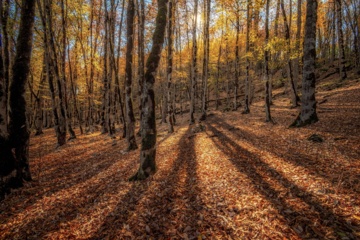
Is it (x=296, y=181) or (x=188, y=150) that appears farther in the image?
(x=188, y=150)

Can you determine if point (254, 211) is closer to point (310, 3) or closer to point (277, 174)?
point (277, 174)

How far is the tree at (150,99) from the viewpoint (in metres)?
5.95

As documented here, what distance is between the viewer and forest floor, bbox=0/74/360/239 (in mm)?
3438

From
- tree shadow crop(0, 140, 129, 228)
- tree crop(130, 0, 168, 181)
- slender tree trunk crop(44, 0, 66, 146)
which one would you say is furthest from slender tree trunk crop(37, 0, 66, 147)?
tree crop(130, 0, 168, 181)

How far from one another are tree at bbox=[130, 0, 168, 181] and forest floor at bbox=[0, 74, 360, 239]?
2.26 feet

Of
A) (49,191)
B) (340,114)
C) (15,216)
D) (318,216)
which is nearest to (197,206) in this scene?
(318,216)

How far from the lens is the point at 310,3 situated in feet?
30.4

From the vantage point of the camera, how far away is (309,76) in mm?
9039

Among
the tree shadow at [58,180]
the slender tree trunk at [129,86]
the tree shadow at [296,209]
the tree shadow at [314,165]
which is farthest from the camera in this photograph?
the slender tree trunk at [129,86]

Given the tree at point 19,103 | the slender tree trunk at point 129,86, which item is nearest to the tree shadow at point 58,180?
the tree at point 19,103

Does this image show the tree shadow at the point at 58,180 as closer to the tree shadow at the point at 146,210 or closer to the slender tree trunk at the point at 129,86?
the slender tree trunk at the point at 129,86

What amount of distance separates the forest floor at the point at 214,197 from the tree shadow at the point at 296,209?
0.05 feet

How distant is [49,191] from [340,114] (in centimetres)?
1378

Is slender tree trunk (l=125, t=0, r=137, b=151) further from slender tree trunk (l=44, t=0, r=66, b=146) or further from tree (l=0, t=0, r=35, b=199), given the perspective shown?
slender tree trunk (l=44, t=0, r=66, b=146)
